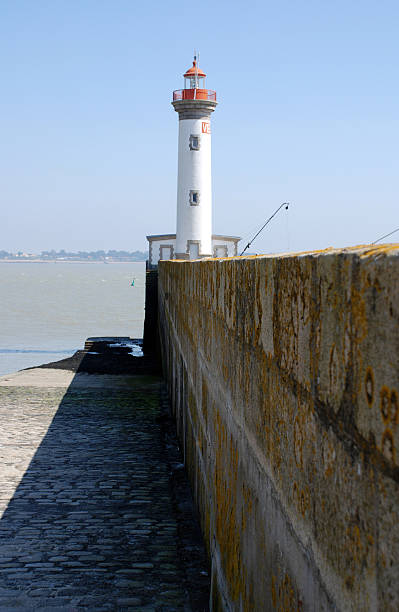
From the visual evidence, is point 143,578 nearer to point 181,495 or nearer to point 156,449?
point 181,495

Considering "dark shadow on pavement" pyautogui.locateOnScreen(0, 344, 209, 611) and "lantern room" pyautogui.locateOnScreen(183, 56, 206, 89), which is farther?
"lantern room" pyautogui.locateOnScreen(183, 56, 206, 89)

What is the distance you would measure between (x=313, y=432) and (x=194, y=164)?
37284mm

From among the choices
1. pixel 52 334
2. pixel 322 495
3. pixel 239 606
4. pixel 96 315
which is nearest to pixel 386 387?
pixel 322 495

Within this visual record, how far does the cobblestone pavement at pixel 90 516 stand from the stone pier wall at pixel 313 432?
1.84m

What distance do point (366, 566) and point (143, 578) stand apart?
4.70 meters

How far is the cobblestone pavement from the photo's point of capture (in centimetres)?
556

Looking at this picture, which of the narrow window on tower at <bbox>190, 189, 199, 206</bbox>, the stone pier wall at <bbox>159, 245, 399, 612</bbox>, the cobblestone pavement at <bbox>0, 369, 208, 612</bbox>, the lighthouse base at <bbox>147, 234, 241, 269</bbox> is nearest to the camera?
the stone pier wall at <bbox>159, 245, 399, 612</bbox>

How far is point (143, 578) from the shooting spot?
5.89 m

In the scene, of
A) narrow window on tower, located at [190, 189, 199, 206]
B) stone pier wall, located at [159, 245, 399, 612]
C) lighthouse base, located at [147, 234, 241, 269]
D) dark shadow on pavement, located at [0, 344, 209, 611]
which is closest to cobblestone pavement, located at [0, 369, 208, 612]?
dark shadow on pavement, located at [0, 344, 209, 611]

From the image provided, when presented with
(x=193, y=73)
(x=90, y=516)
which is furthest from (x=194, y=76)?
(x=90, y=516)

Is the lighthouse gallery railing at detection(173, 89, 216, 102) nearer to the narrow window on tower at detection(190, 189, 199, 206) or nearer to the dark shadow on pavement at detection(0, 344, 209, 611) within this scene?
the narrow window on tower at detection(190, 189, 199, 206)

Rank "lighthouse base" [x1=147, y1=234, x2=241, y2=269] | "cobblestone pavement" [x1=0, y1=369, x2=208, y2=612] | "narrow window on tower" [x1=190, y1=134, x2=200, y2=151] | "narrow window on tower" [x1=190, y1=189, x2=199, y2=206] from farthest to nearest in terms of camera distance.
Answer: "lighthouse base" [x1=147, y1=234, x2=241, y2=269]
"narrow window on tower" [x1=190, y1=189, x2=199, y2=206]
"narrow window on tower" [x1=190, y1=134, x2=200, y2=151]
"cobblestone pavement" [x1=0, y1=369, x2=208, y2=612]

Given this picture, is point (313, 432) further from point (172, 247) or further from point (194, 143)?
point (172, 247)

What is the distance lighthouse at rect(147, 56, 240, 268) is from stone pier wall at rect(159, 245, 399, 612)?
35.2 meters
